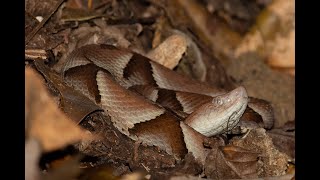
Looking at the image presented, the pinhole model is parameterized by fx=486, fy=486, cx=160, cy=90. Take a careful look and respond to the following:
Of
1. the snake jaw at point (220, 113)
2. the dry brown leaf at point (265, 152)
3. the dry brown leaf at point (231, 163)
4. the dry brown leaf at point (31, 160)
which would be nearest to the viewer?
the dry brown leaf at point (31, 160)

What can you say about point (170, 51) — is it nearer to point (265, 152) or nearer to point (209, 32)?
point (209, 32)

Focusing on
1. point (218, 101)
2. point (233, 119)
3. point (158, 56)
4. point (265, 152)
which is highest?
point (158, 56)

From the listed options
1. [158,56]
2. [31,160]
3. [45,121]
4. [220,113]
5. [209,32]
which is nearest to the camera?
[31,160]

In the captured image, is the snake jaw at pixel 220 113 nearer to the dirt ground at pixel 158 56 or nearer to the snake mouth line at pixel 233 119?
the snake mouth line at pixel 233 119

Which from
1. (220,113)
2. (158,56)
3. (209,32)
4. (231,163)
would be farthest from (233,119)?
(209,32)

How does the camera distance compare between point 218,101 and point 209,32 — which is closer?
point 218,101

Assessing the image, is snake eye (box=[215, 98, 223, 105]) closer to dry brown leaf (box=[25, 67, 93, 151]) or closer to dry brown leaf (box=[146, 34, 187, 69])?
dry brown leaf (box=[25, 67, 93, 151])

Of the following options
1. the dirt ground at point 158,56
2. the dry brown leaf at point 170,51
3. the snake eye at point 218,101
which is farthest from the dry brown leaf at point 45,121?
the dry brown leaf at point 170,51
